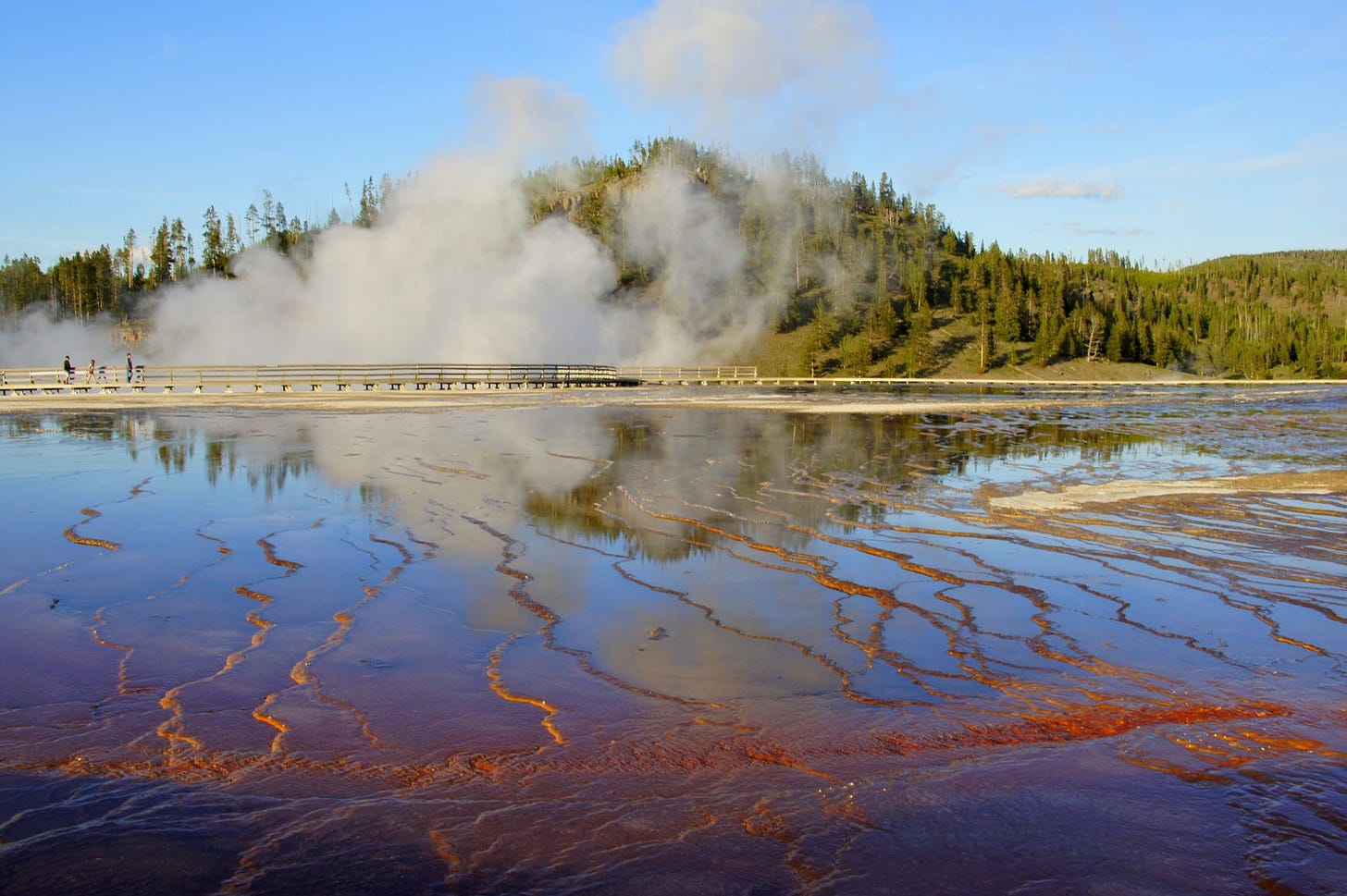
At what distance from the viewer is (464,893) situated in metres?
3.50

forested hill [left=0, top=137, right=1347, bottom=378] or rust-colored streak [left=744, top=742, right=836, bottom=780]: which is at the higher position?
forested hill [left=0, top=137, right=1347, bottom=378]

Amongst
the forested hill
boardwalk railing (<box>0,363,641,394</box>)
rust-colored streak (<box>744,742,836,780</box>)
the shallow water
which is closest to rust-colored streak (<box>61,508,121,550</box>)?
the shallow water

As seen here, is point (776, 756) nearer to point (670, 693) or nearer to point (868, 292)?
point (670, 693)

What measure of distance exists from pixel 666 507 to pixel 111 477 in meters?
8.92

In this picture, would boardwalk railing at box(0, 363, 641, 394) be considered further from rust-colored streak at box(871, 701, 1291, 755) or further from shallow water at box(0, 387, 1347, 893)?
rust-colored streak at box(871, 701, 1291, 755)

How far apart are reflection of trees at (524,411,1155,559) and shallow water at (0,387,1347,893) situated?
0.57ft

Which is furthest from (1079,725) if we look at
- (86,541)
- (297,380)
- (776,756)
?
(297,380)

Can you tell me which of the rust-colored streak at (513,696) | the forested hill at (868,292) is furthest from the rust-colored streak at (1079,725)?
the forested hill at (868,292)

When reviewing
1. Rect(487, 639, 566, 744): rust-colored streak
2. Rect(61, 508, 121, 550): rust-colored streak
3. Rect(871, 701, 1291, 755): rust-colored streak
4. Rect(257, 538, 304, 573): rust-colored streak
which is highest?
Rect(61, 508, 121, 550): rust-colored streak

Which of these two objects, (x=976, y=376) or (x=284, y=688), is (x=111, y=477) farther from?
(x=976, y=376)

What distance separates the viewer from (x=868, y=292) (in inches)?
5049

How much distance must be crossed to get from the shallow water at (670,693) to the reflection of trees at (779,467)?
174mm

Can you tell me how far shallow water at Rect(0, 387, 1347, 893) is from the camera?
381 centimetres

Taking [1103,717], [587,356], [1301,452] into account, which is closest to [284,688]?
[1103,717]
